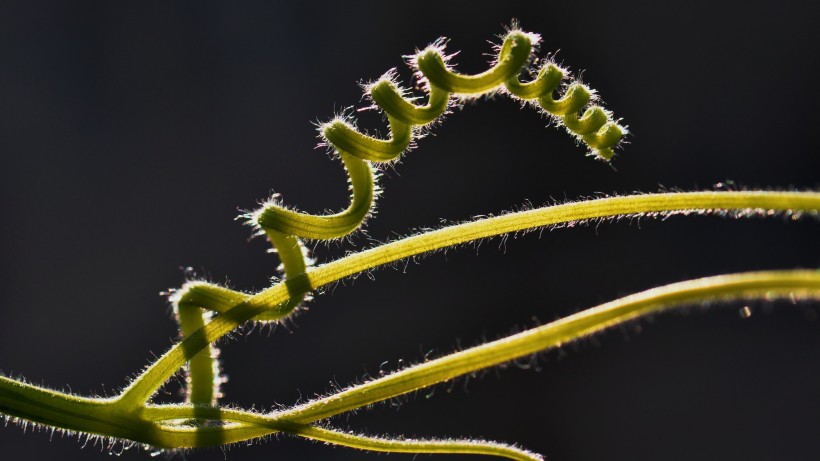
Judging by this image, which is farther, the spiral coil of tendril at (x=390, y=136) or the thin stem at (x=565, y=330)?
the spiral coil of tendril at (x=390, y=136)

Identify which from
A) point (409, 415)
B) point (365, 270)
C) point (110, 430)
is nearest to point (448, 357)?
point (365, 270)

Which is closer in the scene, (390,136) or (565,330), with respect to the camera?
(565,330)

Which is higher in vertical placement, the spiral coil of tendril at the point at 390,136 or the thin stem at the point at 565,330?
the spiral coil of tendril at the point at 390,136

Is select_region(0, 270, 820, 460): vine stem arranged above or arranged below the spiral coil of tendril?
below

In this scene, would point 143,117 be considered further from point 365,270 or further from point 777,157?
point 365,270

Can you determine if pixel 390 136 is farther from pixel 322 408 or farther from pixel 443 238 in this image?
pixel 322 408

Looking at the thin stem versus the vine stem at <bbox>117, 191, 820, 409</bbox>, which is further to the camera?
the vine stem at <bbox>117, 191, 820, 409</bbox>

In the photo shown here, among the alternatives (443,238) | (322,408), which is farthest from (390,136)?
(322,408)
